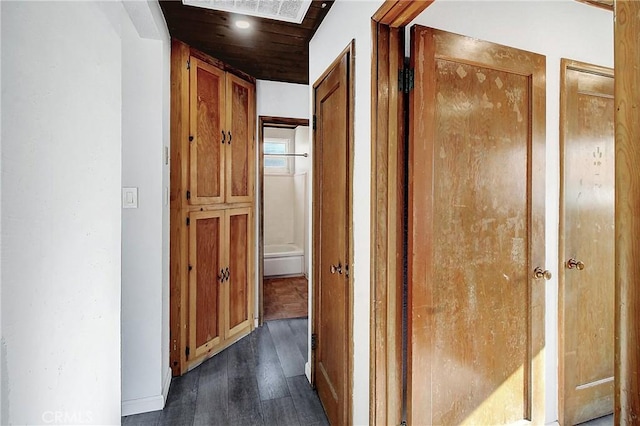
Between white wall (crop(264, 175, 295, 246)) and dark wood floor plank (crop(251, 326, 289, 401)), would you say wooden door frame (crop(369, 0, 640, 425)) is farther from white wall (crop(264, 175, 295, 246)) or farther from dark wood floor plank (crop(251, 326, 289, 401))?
white wall (crop(264, 175, 295, 246))

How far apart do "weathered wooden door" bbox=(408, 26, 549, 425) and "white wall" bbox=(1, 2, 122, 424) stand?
110cm

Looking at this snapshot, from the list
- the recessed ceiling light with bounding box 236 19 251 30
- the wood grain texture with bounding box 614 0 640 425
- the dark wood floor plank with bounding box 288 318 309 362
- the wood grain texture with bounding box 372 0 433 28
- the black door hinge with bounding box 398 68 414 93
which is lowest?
the dark wood floor plank with bounding box 288 318 309 362

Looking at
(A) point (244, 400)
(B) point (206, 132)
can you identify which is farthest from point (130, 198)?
(A) point (244, 400)

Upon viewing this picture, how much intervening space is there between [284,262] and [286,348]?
7.60 ft

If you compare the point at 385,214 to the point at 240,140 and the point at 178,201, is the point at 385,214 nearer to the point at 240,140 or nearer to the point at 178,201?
the point at 178,201

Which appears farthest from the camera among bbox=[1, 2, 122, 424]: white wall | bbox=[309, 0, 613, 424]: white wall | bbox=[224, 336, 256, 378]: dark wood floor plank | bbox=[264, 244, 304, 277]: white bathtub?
bbox=[264, 244, 304, 277]: white bathtub

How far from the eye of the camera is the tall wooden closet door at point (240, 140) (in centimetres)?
267

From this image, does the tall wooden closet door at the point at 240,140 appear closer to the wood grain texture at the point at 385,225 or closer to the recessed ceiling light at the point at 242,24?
the recessed ceiling light at the point at 242,24

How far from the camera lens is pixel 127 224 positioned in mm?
1872

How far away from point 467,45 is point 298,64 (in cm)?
163

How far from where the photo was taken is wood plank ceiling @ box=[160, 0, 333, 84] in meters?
1.88

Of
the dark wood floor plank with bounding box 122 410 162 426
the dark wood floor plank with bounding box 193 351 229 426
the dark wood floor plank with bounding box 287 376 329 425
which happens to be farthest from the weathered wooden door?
the dark wood floor plank with bounding box 122 410 162 426

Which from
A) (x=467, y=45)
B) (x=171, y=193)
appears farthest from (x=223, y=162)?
(x=467, y=45)

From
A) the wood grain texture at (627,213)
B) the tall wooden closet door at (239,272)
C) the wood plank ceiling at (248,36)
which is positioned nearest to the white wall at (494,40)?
the wood plank ceiling at (248,36)
